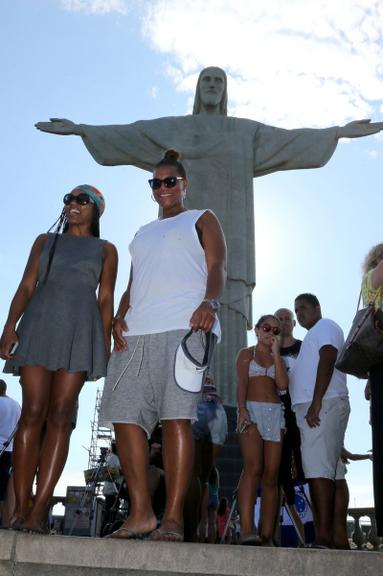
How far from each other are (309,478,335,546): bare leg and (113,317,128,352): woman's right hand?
167cm

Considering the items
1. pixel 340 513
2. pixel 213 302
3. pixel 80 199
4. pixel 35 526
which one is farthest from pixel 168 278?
pixel 340 513

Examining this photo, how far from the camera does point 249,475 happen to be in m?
4.42

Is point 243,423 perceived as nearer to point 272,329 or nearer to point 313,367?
point 313,367

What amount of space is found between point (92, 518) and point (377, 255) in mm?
5880

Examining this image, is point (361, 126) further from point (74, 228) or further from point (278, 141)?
point (74, 228)

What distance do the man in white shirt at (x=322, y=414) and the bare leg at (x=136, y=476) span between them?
1.46 meters

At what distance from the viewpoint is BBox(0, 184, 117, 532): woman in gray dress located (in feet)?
10.8

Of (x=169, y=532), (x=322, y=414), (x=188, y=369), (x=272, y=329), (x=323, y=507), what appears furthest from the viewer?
(x=272, y=329)

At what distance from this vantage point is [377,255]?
149 inches

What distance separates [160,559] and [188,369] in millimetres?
873

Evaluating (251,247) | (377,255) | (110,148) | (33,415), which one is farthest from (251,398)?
(110,148)

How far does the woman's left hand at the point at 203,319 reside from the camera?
3182 mm

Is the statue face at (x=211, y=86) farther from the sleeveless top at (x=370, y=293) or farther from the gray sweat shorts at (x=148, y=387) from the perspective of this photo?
the gray sweat shorts at (x=148, y=387)

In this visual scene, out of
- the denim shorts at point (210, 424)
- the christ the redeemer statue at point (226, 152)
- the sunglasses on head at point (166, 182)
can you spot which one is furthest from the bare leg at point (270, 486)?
the christ the redeemer statue at point (226, 152)
